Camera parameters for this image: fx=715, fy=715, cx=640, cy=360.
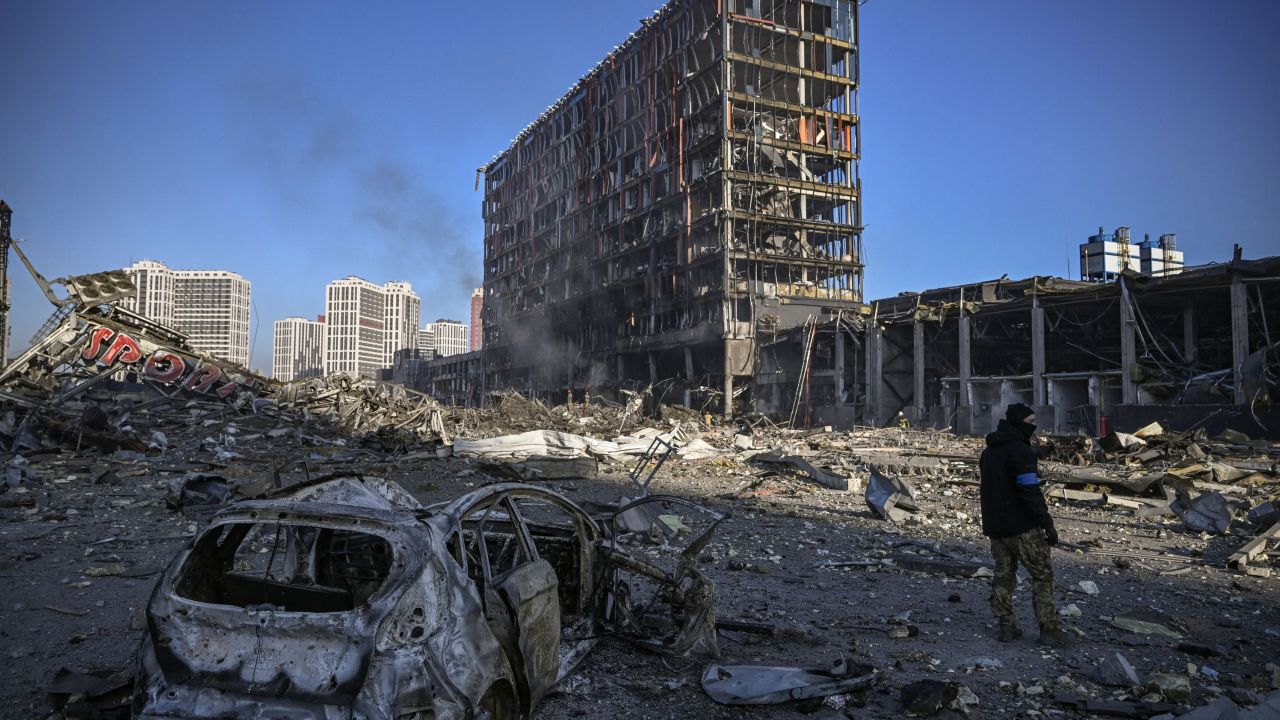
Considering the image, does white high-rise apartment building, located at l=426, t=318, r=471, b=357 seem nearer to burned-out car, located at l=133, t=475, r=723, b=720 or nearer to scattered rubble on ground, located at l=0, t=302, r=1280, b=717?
scattered rubble on ground, located at l=0, t=302, r=1280, b=717

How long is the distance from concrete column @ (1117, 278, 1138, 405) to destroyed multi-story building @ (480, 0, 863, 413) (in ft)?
44.8

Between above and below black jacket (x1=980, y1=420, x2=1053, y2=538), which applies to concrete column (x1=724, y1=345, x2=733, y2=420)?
above

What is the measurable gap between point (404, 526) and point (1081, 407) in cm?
2308

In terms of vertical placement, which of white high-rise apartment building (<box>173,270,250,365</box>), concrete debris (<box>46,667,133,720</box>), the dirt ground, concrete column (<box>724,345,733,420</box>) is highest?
white high-rise apartment building (<box>173,270,250,365</box>)

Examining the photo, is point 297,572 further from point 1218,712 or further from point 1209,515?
point 1209,515

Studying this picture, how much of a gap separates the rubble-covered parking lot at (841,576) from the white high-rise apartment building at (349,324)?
96.9 metres

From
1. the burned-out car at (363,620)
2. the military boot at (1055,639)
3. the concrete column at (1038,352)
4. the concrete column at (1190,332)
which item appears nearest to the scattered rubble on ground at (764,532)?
the military boot at (1055,639)

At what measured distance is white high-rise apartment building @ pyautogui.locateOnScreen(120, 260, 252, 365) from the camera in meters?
78.2

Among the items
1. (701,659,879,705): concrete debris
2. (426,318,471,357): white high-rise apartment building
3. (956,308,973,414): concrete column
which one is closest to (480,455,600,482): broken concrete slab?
(701,659,879,705): concrete debris

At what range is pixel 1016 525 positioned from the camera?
513 centimetres

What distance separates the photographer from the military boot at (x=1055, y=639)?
5117 mm

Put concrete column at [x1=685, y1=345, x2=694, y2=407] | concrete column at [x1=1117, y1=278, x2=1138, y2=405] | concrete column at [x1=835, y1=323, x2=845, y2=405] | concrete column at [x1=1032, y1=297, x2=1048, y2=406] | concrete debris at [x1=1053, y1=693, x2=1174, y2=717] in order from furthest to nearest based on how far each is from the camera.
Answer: concrete column at [x1=685, y1=345, x2=694, y2=407] → concrete column at [x1=835, y1=323, x2=845, y2=405] → concrete column at [x1=1032, y1=297, x2=1048, y2=406] → concrete column at [x1=1117, y1=278, x2=1138, y2=405] → concrete debris at [x1=1053, y1=693, x2=1174, y2=717]

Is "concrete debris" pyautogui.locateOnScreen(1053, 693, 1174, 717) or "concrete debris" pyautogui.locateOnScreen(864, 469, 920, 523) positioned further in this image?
"concrete debris" pyautogui.locateOnScreen(864, 469, 920, 523)

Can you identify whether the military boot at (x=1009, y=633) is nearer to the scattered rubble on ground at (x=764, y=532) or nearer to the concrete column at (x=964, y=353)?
the scattered rubble on ground at (x=764, y=532)
